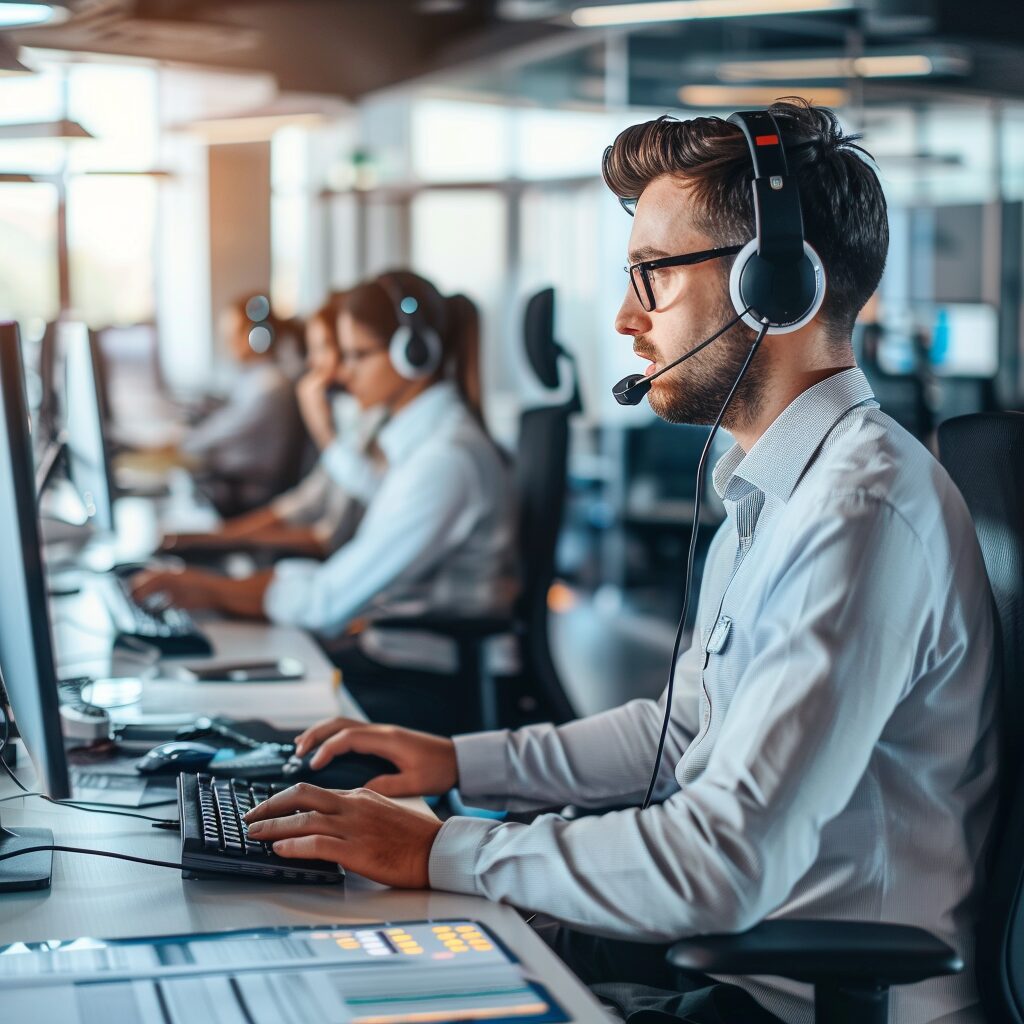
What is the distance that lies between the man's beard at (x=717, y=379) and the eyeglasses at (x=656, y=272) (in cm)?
5

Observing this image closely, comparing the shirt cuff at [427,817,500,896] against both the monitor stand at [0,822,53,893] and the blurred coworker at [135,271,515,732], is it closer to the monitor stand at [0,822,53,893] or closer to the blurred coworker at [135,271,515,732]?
the monitor stand at [0,822,53,893]

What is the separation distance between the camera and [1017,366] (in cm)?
636

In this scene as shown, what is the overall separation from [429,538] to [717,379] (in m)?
1.54

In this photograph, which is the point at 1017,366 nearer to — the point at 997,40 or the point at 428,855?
the point at 997,40

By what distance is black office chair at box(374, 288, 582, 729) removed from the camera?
257 centimetres

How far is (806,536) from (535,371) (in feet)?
4.66

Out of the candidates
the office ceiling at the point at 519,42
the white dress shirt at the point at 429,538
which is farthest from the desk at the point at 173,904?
the office ceiling at the point at 519,42

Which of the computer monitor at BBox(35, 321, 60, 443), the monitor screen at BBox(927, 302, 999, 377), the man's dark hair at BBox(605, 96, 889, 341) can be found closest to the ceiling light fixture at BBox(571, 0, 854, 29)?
the monitor screen at BBox(927, 302, 999, 377)

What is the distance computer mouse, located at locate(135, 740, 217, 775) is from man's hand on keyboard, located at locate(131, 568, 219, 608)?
110cm

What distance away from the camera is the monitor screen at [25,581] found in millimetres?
1076

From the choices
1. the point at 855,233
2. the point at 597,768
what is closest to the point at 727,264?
the point at 855,233

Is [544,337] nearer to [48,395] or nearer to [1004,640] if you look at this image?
[48,395]

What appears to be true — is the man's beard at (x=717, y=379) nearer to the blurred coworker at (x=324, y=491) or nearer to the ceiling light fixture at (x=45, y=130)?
the ceiling light fixture at (x=45, y=130)

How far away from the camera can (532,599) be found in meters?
2.68
